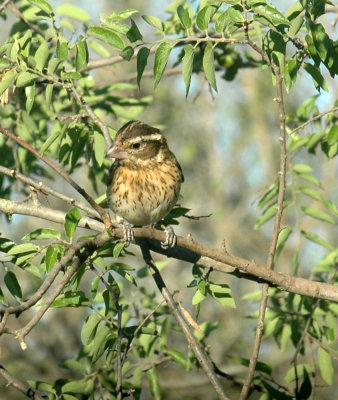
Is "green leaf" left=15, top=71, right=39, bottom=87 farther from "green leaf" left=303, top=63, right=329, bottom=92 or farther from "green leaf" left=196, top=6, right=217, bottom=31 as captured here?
"green leaf" left=303, top=63, right=329, bottom=92

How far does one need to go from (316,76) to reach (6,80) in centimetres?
174

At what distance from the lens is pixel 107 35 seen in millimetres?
4309

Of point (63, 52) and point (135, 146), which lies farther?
point (135, 146)

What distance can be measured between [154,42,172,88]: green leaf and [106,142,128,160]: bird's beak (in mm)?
1290

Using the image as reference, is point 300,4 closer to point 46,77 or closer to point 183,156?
point 46,77

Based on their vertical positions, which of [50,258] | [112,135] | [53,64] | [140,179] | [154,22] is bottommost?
[50,258]

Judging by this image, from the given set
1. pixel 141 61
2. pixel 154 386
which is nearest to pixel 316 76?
pixel 141 61

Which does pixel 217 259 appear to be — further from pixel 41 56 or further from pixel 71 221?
pixel 41 56

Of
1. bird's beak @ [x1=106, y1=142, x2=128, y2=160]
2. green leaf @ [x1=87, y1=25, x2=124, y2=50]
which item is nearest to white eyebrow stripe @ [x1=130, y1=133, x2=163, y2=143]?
bird's beak @ [x1=106, y1=142, x2=128, y2=160]

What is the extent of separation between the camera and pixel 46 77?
180 inches

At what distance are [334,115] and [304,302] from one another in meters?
1.35

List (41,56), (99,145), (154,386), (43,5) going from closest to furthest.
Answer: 1. (41,56)
2. (43,5)
3. (154,386)
4. (99,145)

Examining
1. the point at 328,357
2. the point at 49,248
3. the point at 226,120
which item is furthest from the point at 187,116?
the point at 49,248

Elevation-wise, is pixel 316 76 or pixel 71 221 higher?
pixel 316 76
